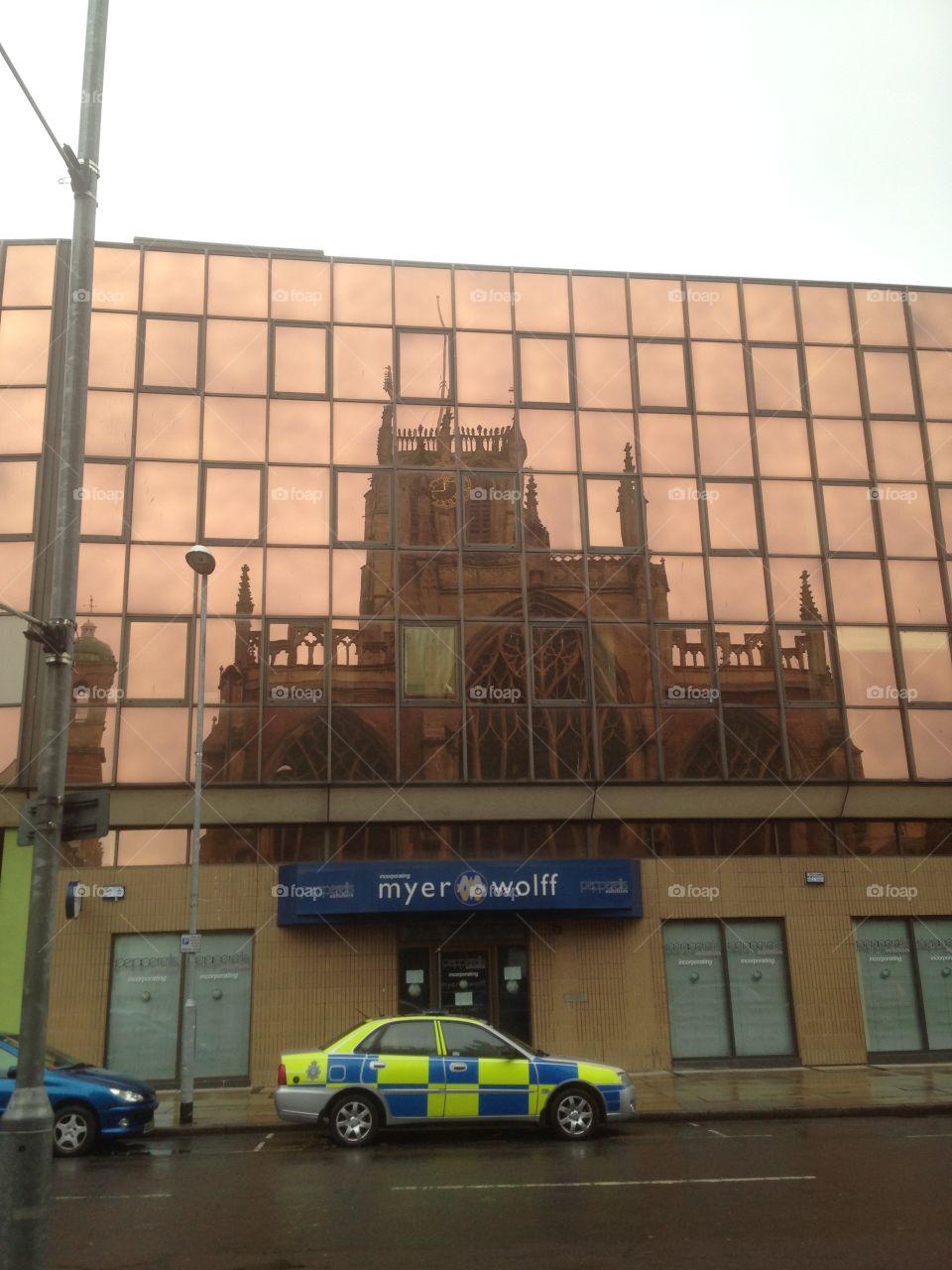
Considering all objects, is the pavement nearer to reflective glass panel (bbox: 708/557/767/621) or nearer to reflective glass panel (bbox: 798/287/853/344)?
reflective glass panel (bbox: 708/557/767/621)

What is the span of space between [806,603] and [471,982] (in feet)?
35.2

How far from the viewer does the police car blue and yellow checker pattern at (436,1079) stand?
13828mm

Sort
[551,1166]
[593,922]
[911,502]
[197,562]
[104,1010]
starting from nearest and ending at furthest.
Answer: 1. [551,1166]
2. [197,562]
3. [104,1010]
4. [593,922]
5. [911,502]

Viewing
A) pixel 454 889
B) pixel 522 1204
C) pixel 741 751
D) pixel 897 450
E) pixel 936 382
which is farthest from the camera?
pixel 936 382

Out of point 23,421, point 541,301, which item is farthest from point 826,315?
point 23,421

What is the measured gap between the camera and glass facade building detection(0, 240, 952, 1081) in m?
21.4

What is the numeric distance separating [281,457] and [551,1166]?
15541 millimetres

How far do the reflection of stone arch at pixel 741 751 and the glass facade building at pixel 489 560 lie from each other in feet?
0.19

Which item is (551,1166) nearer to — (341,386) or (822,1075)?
(822,1075)

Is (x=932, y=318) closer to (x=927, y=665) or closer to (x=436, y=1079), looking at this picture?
(x=927, y=665)

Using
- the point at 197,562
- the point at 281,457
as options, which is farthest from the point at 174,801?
the point at 281,457

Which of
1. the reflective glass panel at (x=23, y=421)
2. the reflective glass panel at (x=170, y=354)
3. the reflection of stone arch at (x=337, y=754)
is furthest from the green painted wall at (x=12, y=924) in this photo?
the reflective glass panel at (x=170, y=354)

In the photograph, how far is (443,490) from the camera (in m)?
23.3

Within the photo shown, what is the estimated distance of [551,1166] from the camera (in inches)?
470
